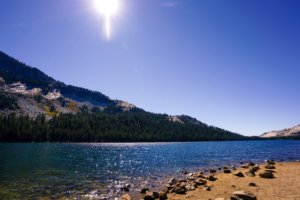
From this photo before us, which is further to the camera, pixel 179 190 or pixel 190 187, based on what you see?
pixel 190 187

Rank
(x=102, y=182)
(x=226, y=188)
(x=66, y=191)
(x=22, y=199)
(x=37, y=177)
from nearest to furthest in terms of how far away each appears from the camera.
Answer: (x=22, y=199) → (x=226, y=188) → (x=66, y=191) → (x=102, y=182) → (x=37, y=177)

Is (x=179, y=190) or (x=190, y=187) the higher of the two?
(x=190, y=187)

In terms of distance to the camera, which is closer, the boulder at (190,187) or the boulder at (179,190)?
the boulder at (179,190)

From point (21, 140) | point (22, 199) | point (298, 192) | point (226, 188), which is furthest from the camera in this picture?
point (21, 140)

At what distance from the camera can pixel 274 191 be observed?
3070 centimetres

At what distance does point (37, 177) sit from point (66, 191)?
46.1 ft

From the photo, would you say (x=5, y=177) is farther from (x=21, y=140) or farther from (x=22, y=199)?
(x=21, y=140)

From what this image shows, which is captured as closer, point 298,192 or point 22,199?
point 298,192

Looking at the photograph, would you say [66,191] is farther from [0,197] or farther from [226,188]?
[226,188]

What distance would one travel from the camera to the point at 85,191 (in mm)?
37375

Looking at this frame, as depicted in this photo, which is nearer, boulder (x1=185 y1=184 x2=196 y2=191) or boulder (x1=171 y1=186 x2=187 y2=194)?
boulder (x1=171 y1=186 x2=187 y2=194)

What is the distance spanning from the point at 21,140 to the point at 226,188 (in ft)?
633

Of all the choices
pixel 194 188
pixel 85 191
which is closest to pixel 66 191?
pixel 85 191

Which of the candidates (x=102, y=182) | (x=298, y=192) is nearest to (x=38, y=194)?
(x=102, y=182)
